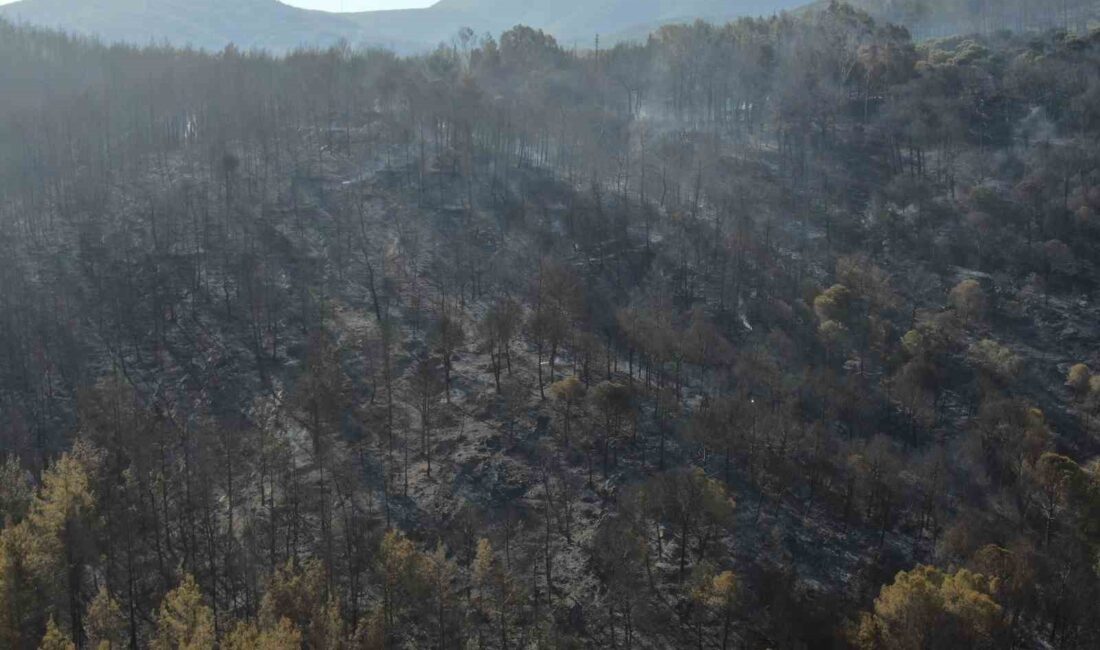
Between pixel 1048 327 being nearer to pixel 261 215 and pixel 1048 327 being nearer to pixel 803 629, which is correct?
pixel 803 629

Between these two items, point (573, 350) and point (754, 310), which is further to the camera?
point (754, 310)

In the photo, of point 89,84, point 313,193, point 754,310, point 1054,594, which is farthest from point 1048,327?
point 89,84

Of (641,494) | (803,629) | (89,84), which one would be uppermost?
(89,84)

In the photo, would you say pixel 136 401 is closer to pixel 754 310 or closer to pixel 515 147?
pixel 754 310

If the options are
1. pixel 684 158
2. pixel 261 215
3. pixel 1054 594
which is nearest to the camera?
pixel 1054 594

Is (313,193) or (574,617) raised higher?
(313,193)

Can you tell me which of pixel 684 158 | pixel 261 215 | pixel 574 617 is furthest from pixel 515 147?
pixel 574 617

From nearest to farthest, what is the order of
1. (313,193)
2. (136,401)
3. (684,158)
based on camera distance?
(136,401) < (313,193) < (684,158)
